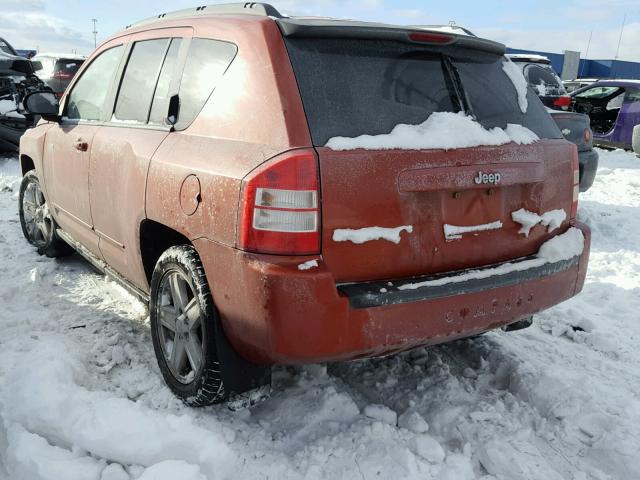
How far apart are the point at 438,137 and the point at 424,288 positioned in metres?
0.63

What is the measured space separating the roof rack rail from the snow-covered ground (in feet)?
5.84

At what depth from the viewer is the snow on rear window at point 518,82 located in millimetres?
2937

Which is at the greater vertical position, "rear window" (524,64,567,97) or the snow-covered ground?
"rear window" (524,64,567,97)

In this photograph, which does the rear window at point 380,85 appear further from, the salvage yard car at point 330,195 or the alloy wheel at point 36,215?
the alloy wheel at point 36,215

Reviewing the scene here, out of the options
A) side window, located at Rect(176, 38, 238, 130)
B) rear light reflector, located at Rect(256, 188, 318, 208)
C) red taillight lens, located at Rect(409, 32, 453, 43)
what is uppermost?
red taillight lens, located at Rect(409, 32, 453, 43)

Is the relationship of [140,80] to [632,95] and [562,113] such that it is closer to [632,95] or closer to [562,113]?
[562,113]

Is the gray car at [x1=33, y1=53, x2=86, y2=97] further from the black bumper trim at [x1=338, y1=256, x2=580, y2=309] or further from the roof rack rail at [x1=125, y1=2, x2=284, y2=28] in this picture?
the black bumper trim at [x1=338, y1=256, x2=580, y2=309]

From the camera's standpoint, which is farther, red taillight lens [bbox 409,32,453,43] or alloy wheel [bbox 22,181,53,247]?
alloy wheel [bbox 22,181,53,247]

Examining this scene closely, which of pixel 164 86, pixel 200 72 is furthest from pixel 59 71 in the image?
pixel 200 72

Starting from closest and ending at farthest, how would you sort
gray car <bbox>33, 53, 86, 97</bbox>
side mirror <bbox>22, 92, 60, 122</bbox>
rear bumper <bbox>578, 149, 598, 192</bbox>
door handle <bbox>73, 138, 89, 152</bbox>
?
door handle <bbox>73, 138, 89, 152</bbox> < side mirror <bbox>22, 92, 60, 122</bbox> < rear bumper <bbox>578, 149, 598, 192</bbox> < gray car <bbox>33, 53, 86, 97</bbox>

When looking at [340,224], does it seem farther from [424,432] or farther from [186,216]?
[424,432]

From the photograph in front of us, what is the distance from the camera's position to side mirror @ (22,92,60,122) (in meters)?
4.14

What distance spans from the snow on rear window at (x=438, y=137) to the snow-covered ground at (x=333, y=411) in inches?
48.9

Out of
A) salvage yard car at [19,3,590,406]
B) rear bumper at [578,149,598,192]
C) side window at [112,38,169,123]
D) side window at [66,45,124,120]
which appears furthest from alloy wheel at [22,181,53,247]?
rear bumper at [578,149,598,192]
